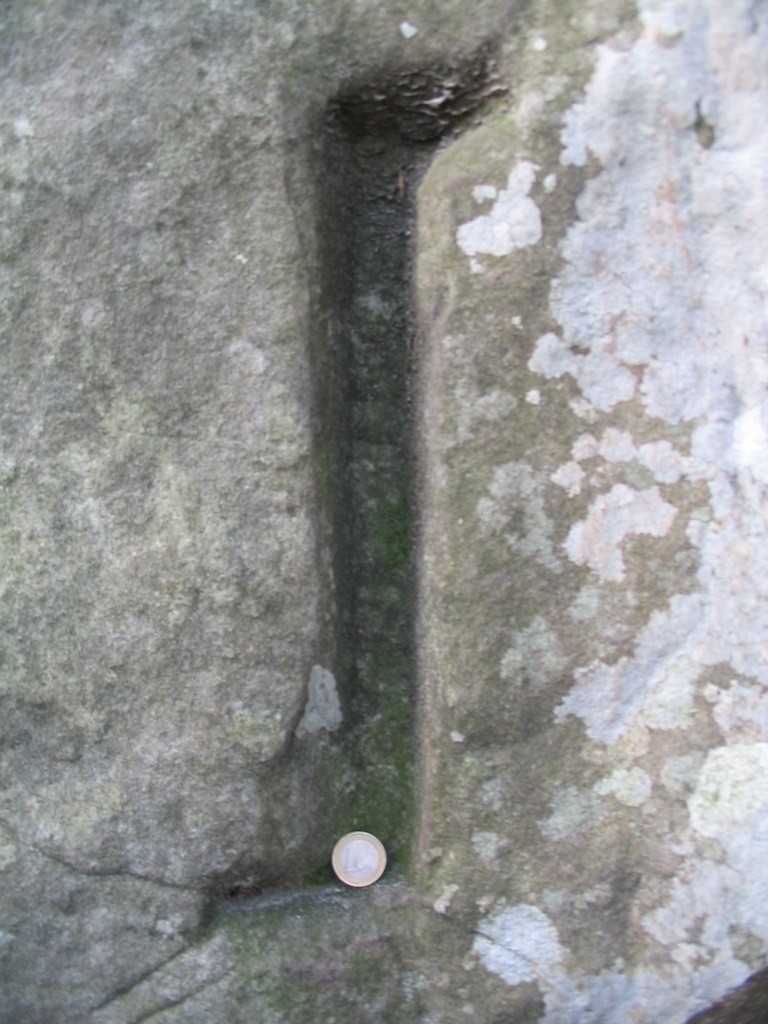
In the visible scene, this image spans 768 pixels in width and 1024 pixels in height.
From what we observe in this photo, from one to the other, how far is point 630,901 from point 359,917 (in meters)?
0.29

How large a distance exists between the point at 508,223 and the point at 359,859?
70 centimetres

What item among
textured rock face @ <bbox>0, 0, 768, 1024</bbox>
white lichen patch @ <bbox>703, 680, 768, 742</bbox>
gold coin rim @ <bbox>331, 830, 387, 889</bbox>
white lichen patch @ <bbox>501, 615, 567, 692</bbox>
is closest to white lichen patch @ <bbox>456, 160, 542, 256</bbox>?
textured rock face @ <bbox>0, 0, 768, 1024</bbox>

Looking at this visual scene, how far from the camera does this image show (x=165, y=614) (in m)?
1.05

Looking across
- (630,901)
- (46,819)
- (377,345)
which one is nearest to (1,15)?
(377,345)

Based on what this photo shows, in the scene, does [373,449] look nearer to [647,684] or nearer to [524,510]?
[524,510]

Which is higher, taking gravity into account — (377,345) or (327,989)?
(377,345)

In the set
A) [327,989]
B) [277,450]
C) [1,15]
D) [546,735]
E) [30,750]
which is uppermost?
[1,15]

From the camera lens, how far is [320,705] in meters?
1.08

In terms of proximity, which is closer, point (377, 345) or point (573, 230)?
point (573, 230)

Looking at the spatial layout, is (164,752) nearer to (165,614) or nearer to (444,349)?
(165,614)

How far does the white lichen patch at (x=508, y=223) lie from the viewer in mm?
996

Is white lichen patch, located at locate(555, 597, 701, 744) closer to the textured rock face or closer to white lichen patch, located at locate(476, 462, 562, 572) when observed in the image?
the textured rock face

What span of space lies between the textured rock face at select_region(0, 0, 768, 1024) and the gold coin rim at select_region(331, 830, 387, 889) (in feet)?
0.06

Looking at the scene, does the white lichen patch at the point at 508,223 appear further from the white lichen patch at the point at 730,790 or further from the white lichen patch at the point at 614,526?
the white lichen patch at the point at 730,790
